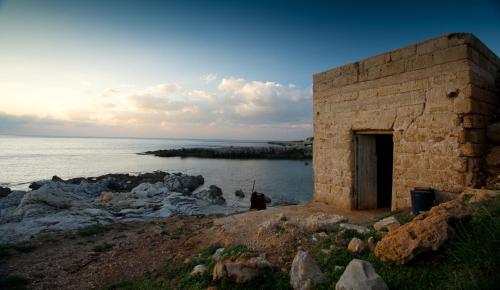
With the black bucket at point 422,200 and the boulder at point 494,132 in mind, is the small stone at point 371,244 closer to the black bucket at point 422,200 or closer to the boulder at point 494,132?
the black bucket at point 422,200

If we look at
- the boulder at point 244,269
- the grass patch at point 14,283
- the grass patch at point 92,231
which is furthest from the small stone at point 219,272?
the grass patch at point 92,231

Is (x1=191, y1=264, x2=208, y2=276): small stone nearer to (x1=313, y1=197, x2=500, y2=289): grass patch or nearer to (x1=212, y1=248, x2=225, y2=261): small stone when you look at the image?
(x1=212, y1=248, x2=225, y2=261): small stone

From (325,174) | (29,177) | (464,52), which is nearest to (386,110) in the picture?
(464,52)

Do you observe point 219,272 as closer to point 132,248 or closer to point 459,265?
point 459,265

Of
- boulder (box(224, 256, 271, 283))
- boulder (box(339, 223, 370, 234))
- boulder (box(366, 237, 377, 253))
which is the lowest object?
boulder (box(224, 256, 271, 283))

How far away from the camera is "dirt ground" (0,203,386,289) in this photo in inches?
182

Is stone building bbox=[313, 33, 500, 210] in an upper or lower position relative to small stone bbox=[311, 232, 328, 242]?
upper

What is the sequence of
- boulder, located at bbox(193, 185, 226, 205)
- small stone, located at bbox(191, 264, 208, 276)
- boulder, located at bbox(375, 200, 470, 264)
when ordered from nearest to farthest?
boulder, located at bbox(375, 200, 470, 264)
small stone, located at bbox(191, 264, 208, 276)
boulder, located at bbox(193, 185, 226, 205)

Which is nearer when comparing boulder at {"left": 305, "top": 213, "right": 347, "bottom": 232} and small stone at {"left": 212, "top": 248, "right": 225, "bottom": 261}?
small stone at {"left": 212, "top": 248, "right": 225, "bottom": 261}

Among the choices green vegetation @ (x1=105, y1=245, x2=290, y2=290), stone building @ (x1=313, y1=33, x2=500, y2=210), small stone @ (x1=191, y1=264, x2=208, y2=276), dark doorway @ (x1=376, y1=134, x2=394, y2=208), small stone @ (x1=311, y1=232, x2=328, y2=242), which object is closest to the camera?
green vegetation @ (x1=105, y1=245, x2=290, y2=290)

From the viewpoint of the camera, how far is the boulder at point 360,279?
8.02 ft

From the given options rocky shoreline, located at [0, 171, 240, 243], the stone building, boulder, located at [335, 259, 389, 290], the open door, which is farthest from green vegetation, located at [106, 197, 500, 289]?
rocky shoreline, located at [0, 171, 240, 243]

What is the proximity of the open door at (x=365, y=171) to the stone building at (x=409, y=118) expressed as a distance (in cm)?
3

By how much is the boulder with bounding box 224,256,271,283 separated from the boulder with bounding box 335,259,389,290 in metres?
1.06
